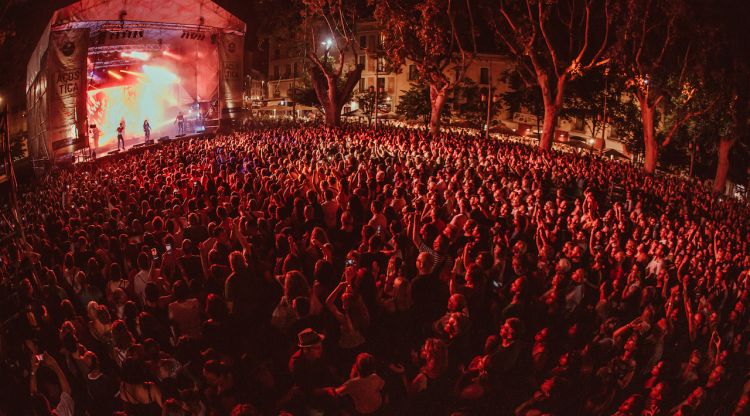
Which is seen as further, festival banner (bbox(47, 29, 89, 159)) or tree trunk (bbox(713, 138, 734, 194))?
tree trunk (bbox(713, 138, 734, 194))

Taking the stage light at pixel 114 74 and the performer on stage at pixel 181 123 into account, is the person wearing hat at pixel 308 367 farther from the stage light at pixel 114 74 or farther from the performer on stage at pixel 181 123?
the performer on stage at pixel 181 123

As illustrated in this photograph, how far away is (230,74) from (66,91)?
8.11m

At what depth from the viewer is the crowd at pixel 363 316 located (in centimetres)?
382

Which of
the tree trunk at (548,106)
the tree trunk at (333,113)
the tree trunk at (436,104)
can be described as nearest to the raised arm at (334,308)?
→ the tree trunk at (548,106)

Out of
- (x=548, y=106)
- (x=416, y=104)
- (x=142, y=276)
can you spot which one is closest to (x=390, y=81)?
(x=416, y=104)

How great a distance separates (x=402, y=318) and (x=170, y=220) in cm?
387

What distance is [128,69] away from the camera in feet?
72.1

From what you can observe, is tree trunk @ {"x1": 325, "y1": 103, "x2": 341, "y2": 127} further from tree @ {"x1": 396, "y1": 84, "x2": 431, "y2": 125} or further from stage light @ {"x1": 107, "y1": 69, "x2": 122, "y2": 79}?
tree @ {"x1": 396, "y1": 84, "x2": 431, "y2": 125}

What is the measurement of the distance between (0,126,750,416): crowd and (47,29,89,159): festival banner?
26.9ft

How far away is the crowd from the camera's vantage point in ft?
12.5

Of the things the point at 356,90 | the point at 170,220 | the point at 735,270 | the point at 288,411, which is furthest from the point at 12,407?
the point at 356,90

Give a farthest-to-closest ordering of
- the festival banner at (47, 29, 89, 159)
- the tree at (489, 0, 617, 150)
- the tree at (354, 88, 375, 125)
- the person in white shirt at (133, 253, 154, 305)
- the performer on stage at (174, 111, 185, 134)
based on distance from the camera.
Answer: the tree at (354, 88, 375, 125)
the performer on stage at (174, 111, 185, 134)
the tree at (489, 0, 617, 150)
the festival banner at (47, 29, 89, 159)
the person in white shirt at (133, 253, 154, 305)

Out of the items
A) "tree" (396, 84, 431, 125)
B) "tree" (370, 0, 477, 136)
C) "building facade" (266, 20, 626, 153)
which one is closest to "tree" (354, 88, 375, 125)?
"building facade" (266, 20, 626, 153)

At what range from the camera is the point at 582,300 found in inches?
205
